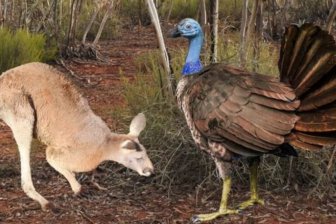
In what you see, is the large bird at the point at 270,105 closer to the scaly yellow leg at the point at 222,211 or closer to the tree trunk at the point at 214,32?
the scaly yellow leg at the point at 222,211

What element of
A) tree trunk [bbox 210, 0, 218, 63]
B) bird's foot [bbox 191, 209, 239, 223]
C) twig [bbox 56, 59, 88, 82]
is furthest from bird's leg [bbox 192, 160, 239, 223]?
twig [bbox 56, 59, 88, 82]

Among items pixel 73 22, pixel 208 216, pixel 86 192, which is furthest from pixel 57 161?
pixel 73 22

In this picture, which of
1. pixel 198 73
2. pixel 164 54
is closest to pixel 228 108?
pixel 198 73

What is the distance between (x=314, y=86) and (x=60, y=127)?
190cm

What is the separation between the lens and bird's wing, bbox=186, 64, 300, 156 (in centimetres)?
516

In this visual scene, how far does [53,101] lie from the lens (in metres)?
5.46

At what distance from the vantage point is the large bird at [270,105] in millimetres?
5160

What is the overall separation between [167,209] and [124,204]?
375 millimetres

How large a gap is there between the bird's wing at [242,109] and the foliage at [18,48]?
17.0ft

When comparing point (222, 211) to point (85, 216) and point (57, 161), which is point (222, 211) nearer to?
point (85, 216)

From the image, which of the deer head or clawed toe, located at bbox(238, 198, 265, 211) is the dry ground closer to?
clawed toe, located at bbox(238, 198, 265, 211)

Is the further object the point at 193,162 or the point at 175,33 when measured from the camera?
the point at 193,162

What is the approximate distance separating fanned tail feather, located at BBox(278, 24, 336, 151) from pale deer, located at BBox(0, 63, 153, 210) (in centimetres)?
118

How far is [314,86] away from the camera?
207 inches
